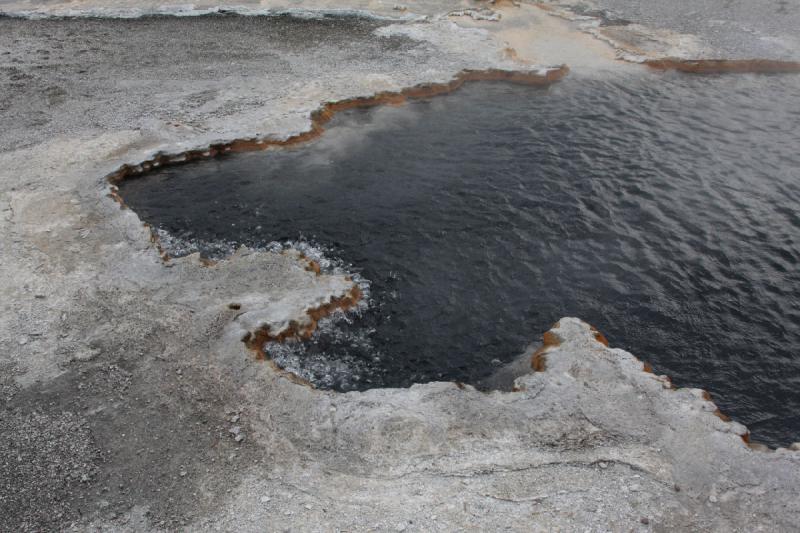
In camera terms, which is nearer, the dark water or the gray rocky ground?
the gray rocky ground

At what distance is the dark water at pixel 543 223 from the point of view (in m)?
10.7

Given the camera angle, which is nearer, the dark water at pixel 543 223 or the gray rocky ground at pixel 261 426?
the gray rocky ground at pixel 261 426

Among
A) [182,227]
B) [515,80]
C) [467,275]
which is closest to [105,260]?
[182,227]

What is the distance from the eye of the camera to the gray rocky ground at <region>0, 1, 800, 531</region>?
7523 mm

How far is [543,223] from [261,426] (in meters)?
8.21

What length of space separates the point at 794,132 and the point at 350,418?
53.1ft

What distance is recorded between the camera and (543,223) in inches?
545

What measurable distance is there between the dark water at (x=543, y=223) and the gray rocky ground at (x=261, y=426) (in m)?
1.20

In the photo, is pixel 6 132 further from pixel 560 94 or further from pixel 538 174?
pixel 560 94

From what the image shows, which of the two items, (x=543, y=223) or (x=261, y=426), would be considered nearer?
(x=261, y=426)

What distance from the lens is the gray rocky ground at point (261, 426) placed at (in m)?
7.52

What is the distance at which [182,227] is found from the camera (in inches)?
540

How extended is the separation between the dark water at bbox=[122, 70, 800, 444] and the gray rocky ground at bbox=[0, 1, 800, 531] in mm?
1198

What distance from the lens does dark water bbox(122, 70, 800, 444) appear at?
10688 mm
